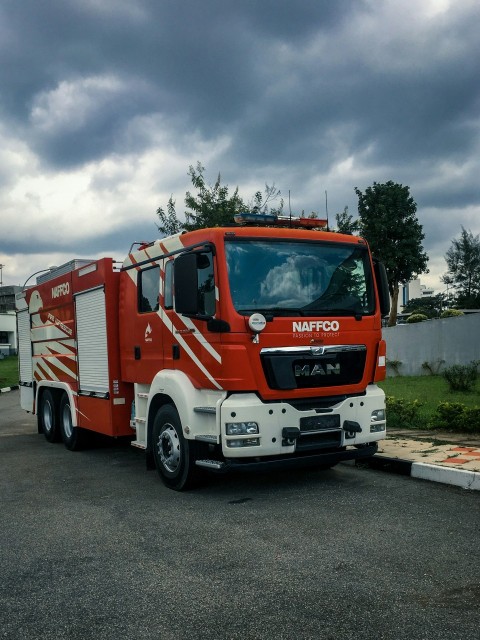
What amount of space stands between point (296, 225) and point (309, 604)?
4.85 meters

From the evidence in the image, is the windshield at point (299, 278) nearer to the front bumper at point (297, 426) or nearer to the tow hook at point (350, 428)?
the front bumper at point (297, 426)

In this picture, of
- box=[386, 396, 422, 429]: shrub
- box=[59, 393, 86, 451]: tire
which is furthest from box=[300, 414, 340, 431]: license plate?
box=[59, 393, 86, 451]: tire

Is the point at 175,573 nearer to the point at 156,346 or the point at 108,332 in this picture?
the point at 156,346

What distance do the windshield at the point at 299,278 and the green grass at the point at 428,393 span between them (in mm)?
4023

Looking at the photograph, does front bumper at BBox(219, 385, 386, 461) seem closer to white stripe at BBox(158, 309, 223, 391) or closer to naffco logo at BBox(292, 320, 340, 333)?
white stripe at BBox(158, 309, 223, 391)

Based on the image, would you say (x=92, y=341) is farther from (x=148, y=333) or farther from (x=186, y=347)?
(x=186, y=347)

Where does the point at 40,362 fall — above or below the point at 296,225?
below

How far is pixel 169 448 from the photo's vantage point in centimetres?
732

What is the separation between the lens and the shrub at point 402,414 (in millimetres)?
10648

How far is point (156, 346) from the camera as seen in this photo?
769 cm

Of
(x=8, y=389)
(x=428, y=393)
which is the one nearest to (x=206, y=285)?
(x=428, y=393)

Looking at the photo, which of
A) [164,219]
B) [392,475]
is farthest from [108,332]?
[164,219]

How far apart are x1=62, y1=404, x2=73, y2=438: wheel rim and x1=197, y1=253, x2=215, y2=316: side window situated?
187 inches

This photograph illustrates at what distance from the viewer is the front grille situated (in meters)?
6.62
